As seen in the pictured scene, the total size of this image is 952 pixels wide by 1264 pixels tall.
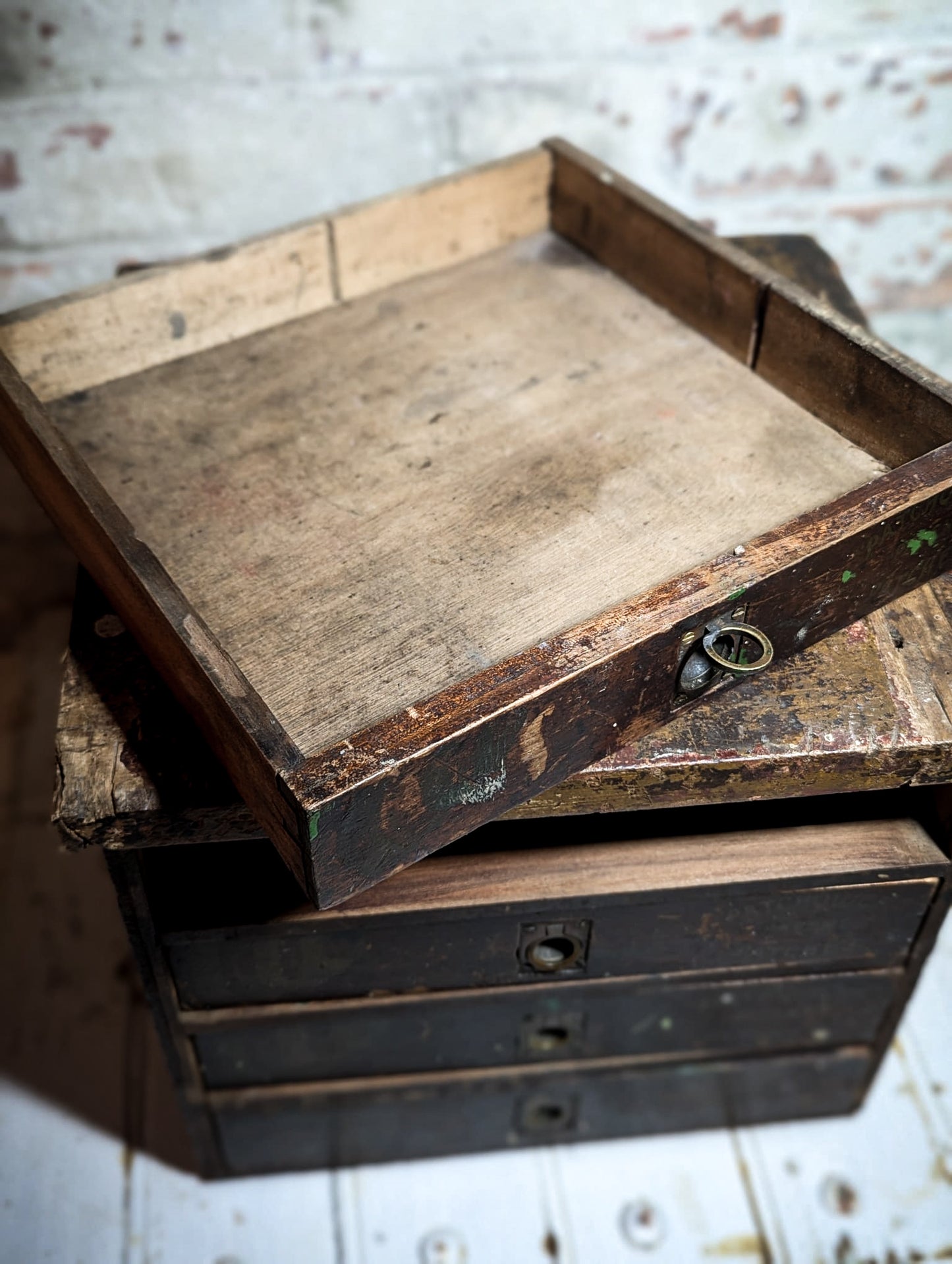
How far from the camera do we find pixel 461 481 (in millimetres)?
994

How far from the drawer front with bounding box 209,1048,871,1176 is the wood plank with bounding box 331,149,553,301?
0.71 m

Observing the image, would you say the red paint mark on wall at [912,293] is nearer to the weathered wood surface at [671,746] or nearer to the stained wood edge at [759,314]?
the stained wood edge at [759,314]

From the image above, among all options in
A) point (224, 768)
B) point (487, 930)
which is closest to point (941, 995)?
point (487, 930)

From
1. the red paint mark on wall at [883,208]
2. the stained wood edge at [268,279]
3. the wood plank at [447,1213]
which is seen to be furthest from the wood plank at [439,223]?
the wood plank at [447,1213]

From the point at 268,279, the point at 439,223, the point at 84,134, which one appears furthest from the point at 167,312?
the point at 84,134

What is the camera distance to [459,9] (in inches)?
53.0

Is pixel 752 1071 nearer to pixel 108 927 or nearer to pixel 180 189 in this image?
pixel 108 927

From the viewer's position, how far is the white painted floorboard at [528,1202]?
1.23 metres

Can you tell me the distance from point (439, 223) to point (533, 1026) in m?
0.71

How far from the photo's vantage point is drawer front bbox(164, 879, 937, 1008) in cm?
100

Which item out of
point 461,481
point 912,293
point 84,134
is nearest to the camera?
point 461,481

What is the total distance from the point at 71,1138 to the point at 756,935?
0.71m

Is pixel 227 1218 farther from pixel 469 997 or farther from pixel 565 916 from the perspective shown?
pixel 565 916

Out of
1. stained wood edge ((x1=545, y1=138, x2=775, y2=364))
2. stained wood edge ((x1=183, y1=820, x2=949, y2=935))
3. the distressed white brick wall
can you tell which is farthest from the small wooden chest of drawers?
the distressed white brick wall
